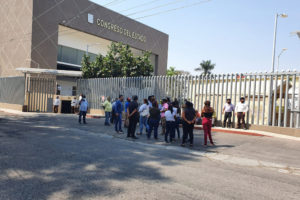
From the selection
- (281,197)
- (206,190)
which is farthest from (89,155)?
(281,197)

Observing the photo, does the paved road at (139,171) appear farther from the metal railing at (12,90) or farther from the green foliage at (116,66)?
the metal railing at (12,90)

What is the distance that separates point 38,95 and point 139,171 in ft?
62.0

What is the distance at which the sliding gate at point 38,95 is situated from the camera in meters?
20.8

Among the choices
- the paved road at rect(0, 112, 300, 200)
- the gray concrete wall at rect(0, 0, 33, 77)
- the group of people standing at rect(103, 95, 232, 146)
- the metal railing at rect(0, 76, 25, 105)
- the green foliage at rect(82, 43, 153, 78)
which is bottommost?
the paved road at rect(0, 112, 300, 200)

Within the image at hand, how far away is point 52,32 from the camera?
85.3ft

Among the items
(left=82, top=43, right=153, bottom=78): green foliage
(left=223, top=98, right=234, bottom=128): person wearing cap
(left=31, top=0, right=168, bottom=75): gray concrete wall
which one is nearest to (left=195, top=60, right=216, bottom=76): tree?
(left=31, top=0, right=168, bottom=75): gray concrete wall

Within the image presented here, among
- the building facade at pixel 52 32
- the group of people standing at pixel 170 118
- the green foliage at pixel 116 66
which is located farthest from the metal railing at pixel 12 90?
the group of people standing at pixel 170 118

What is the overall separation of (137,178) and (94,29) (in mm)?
29268

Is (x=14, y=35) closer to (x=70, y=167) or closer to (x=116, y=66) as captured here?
(x=116, y=66)

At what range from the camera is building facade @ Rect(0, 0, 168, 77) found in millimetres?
24625

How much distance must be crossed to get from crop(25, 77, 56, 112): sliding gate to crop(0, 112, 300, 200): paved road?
547 inches

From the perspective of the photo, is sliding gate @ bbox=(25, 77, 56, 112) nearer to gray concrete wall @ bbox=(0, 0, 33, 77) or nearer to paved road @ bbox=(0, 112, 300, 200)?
gray concrete wall @ bbox=(0, 0, 33, 77)

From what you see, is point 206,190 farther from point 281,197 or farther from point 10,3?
point 10,3

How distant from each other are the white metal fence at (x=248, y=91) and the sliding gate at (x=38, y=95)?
914 centimetres
